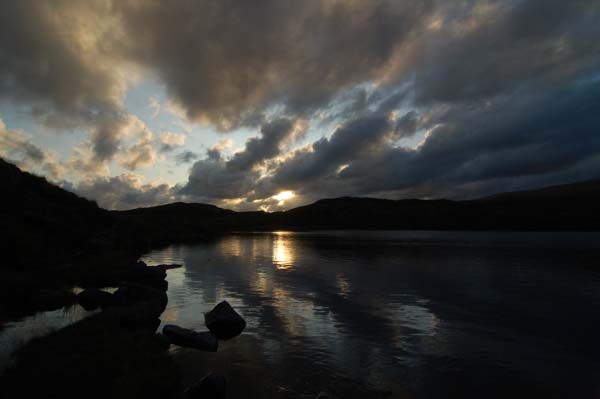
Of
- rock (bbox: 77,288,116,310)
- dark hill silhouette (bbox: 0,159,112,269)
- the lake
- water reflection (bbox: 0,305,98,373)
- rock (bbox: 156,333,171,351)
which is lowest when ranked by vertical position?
the lake

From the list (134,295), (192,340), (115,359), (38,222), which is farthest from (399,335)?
(38,222)

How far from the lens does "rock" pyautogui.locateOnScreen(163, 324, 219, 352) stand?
19.9 meters

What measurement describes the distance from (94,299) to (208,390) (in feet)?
63.8

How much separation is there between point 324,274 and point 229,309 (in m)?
29.7

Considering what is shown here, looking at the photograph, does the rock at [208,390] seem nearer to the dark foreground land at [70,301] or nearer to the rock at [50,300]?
the dark foreground land at [70,301]

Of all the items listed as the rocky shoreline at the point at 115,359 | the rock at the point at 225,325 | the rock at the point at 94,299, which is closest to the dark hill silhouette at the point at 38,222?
the rock at the point at 94,299

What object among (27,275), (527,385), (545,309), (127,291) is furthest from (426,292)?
(27,275)

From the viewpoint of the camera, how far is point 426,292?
3922cm

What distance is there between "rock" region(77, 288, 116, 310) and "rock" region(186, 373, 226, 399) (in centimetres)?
1767

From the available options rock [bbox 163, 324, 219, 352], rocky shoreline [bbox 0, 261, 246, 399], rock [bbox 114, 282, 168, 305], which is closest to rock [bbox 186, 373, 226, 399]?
rocky shoreline [bbox 0, 261, 246, 399]

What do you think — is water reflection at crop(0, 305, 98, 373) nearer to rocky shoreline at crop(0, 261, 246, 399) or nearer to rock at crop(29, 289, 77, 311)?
rocky shoreline at crop(0, 261, 246, 399)

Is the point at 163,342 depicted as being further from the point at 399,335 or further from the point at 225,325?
the point at 399,335

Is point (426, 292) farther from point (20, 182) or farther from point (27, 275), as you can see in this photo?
point (20, 182)

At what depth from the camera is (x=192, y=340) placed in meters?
20.0
